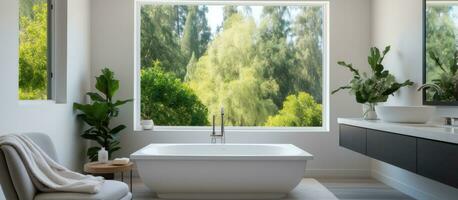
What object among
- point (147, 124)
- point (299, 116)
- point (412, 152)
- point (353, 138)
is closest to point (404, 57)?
point (353, 138)

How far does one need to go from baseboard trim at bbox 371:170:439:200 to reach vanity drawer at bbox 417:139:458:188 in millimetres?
1415

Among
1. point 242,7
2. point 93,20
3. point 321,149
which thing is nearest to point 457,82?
point 321,149

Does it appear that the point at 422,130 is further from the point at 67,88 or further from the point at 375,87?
the point at 67,88

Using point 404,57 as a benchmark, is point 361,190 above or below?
below

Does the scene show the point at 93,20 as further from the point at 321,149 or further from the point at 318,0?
the point at 321,149

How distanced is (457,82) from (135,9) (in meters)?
3.68

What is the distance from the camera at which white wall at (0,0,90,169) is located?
3416 millimetres

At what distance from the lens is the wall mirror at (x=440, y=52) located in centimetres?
373

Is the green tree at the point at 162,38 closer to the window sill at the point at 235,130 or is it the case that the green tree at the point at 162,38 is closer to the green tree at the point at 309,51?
the window sill at the point at 235,130

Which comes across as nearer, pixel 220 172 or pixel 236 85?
pixel 220 172

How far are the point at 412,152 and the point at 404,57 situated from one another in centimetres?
184

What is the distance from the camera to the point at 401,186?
4766 mm

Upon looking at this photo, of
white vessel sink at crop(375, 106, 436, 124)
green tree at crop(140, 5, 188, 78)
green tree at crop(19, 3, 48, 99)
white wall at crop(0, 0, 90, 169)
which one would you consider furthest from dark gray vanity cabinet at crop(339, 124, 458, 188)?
green tree at crop(19, 3, 48, 99)

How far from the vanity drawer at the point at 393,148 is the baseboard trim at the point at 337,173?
5.69ft
